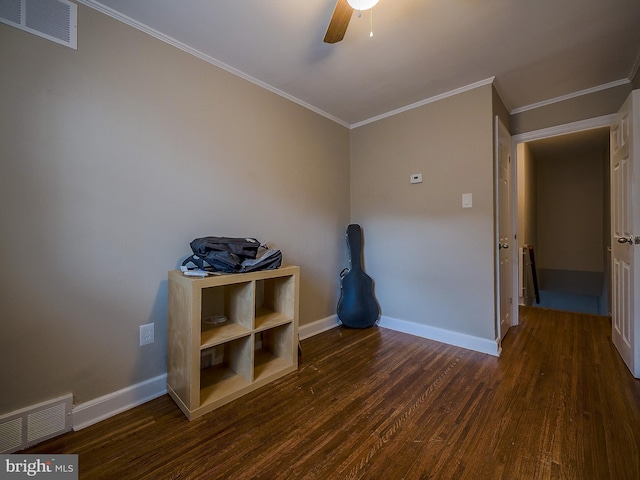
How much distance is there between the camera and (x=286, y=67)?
78.5 inches

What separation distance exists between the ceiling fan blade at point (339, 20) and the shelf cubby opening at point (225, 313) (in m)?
1.41

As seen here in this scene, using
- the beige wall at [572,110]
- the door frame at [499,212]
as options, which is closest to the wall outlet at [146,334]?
the door frame at [499,212]

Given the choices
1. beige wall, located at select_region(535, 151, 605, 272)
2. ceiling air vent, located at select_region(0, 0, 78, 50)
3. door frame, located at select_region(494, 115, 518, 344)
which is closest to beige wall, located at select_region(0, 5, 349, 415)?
ceiling air vent, located at select_region(0, 0, 78, 50)

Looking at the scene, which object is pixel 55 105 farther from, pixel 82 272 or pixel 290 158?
pixel 290 158

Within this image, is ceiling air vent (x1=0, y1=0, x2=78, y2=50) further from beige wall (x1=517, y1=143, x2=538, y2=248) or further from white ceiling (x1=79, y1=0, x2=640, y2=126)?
beige wall (x1=517, y1=143, x2=538, y2=248)

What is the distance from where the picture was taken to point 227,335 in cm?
158

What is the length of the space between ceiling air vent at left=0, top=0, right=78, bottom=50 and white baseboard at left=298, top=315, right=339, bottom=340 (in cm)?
241

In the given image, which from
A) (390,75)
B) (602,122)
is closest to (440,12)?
(390,75)

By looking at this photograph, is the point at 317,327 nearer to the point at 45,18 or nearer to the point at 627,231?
the point at 627,231

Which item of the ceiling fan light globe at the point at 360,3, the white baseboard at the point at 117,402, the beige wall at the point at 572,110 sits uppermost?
the beige wall at the point at 572,110

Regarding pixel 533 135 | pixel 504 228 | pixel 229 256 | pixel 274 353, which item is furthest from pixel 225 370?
pixel 533 135

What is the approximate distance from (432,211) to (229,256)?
6.10 ft

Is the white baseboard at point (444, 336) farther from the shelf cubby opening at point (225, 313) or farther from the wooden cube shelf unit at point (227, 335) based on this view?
the shelf cubby opening at point (225, 313)

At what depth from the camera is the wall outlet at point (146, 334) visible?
1.58 m
